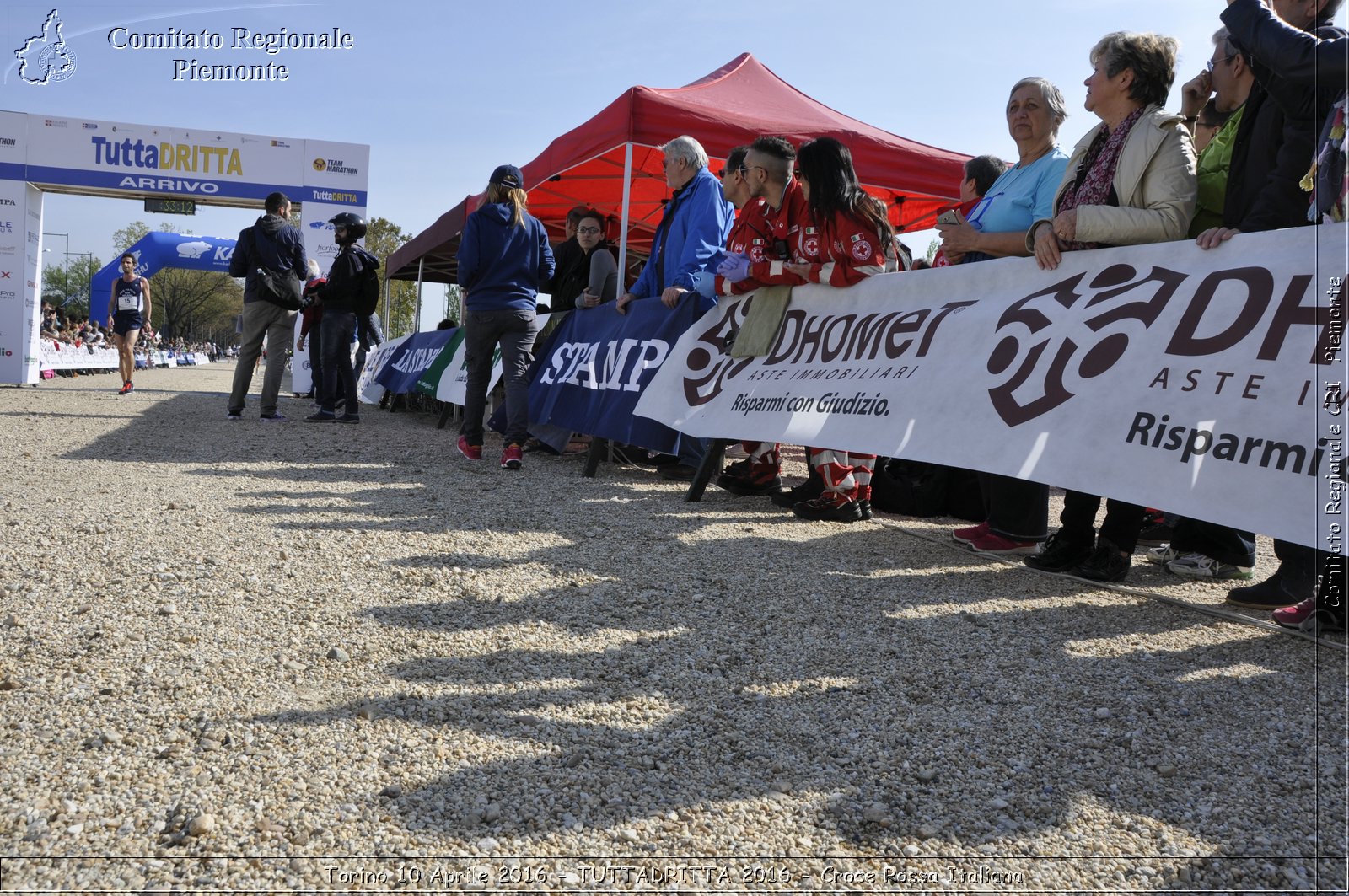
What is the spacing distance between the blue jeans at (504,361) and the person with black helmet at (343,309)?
302 centimetres

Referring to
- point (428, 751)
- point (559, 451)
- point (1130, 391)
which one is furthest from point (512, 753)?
point (559, 451)

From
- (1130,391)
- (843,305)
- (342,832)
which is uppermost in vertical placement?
(843,305)

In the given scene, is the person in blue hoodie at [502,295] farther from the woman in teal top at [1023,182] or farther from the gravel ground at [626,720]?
the woman in teal top at [1023,182]

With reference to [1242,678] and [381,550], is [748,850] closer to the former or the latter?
[1242,678]

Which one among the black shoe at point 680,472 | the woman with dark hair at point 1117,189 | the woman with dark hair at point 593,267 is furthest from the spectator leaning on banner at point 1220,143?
the woman with dark hair at point 593,267

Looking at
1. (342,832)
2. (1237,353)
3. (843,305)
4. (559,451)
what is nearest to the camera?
(342,832)

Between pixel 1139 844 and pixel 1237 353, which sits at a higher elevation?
pixel 1237 353

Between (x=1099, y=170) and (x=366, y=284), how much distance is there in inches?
291

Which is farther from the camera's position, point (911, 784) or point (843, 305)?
point (843, 305)

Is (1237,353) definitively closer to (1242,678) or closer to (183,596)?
(1242,678)

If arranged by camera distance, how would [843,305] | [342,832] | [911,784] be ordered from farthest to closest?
[843,305] → [911,784] → [342,832]

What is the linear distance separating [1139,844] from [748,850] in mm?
697

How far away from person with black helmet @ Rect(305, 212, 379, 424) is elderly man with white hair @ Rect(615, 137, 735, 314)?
4.14 metres

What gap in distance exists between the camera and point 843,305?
427 cm
